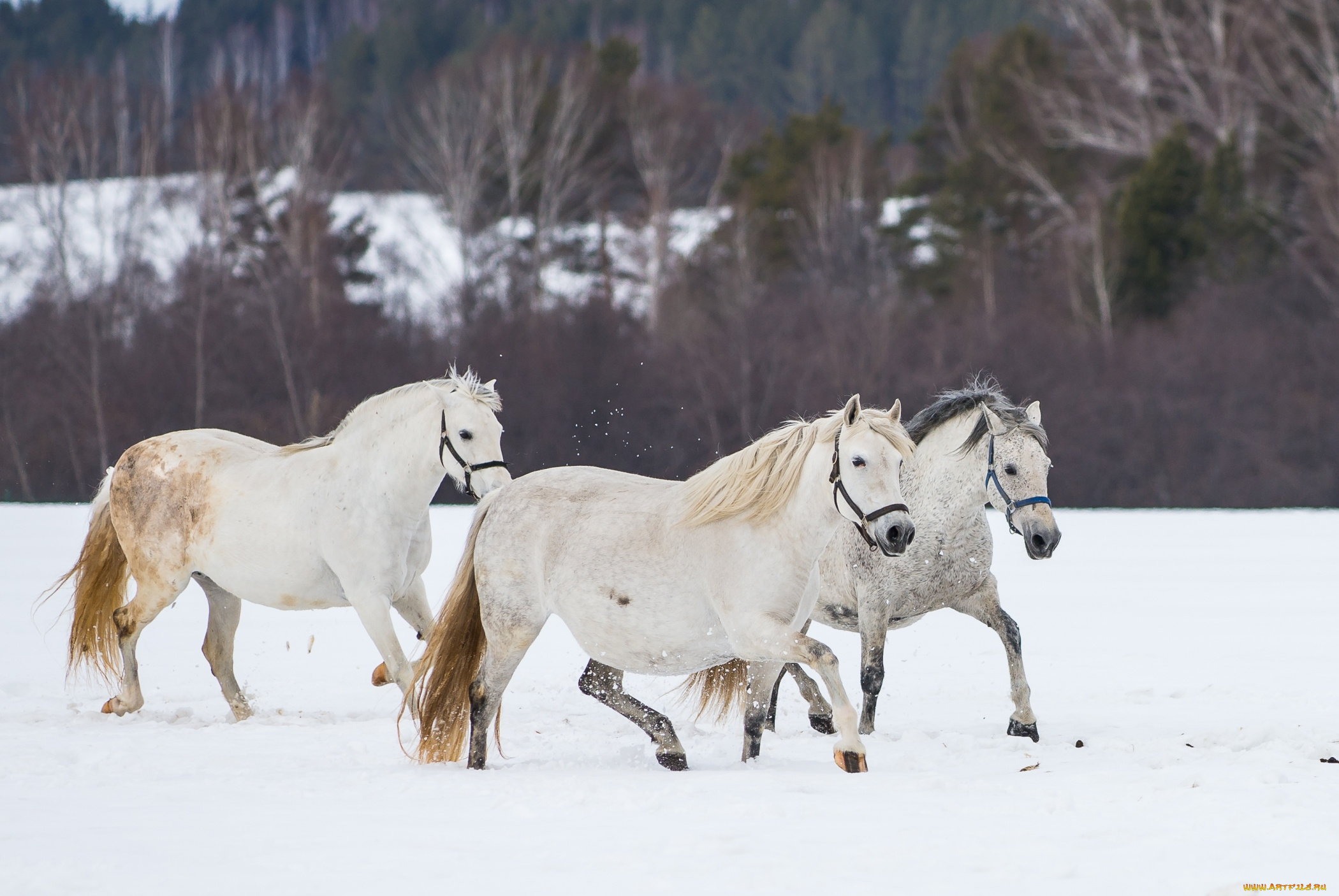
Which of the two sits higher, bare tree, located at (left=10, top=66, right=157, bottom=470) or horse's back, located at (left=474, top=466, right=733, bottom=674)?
bare tree, located at (left=10, top=66, right=157, bottom=470)

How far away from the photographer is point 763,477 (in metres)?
4.79

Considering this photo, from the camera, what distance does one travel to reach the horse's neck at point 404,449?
586 cm

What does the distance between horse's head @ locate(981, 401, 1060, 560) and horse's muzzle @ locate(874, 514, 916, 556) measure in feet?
3.73

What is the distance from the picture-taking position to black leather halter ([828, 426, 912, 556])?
4449mm

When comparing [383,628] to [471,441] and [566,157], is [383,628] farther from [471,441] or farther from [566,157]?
[566,157]

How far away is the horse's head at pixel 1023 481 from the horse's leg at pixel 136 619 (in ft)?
12.1

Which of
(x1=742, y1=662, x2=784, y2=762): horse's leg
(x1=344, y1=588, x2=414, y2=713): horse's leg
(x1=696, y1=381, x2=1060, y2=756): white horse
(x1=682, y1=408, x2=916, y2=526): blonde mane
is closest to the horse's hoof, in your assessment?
(x1=742, y1=662, x2=784, y2=762): horse's leg

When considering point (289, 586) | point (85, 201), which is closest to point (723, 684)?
point (289, 586)

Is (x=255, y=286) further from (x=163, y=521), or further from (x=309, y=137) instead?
(x=163, y=521)

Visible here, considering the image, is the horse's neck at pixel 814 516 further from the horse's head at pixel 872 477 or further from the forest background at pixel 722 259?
the forest background at pixel 722 259

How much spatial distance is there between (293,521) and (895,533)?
2908 mm

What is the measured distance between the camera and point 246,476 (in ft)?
20.6

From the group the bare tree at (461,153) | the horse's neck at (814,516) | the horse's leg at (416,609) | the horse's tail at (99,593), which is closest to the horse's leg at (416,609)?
the horse's leg at (416,609)

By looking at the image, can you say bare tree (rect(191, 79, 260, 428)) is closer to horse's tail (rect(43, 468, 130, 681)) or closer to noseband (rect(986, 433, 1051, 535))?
horse's tail (rect(43, 468, 130, 681))
